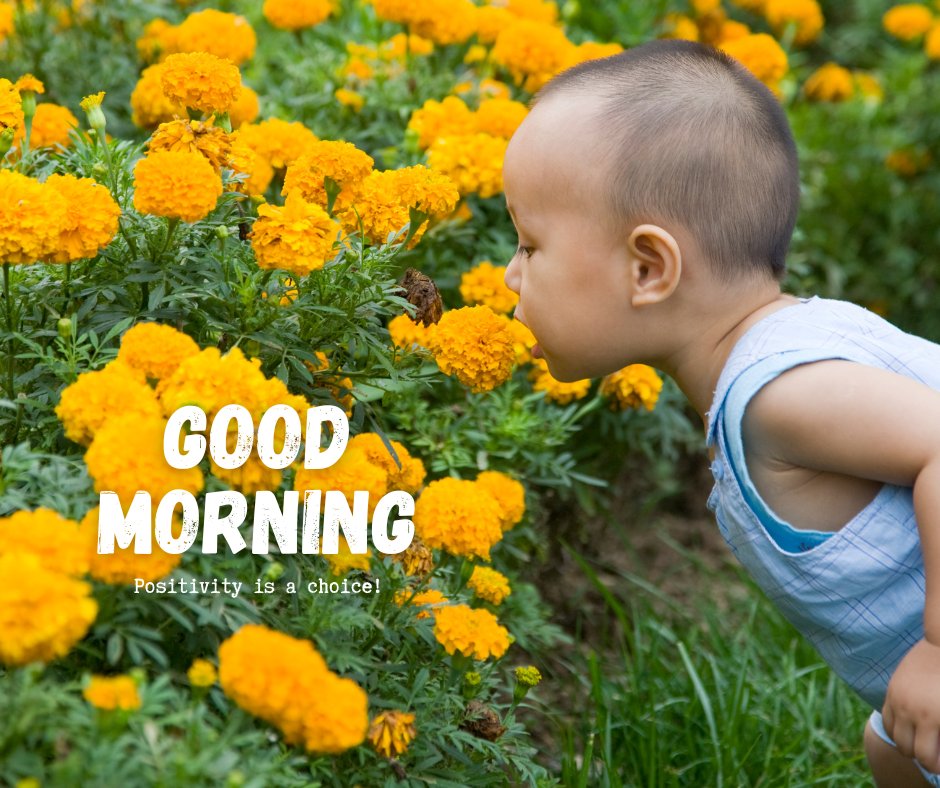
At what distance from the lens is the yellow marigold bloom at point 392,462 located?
1.82 meters

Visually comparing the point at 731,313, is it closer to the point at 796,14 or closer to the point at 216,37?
the point at 216,37

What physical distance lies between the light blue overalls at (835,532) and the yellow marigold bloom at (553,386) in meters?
0.58

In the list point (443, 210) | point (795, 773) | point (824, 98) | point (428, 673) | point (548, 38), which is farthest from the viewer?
point (824, 98)

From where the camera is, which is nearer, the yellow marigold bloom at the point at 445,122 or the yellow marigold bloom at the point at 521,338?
the yellow marigold bloom at the point at 521,338

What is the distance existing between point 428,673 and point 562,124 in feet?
2.93

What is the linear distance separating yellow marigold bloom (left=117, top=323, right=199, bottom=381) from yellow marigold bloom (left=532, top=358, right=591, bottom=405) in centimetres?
102

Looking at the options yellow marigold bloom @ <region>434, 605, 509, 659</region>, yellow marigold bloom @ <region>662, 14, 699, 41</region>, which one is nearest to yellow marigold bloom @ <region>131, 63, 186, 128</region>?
yellow marigold bloom @ <region>434, 605, 509, 659</region>

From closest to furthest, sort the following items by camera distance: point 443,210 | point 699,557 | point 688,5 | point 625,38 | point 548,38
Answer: point 443,210, point 548,38, point 699,557, point 625,38, point 688,5

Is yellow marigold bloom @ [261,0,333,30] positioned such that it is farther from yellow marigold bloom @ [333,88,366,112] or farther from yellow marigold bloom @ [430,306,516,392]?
yellow marigold bloom @ [430,306,516,392]

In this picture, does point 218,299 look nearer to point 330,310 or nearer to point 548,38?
point 330,310

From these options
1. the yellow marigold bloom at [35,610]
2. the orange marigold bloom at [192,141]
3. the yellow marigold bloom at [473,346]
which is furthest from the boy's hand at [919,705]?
the orange marigold bloom at [192,141]

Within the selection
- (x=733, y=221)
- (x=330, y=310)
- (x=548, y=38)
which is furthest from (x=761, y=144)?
(x=548, y=38)

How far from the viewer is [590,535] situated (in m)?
3.29

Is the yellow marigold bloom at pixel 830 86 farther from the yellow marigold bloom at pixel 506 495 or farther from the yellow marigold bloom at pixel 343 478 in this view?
the yellow marigold bloom at pixel 343 478
